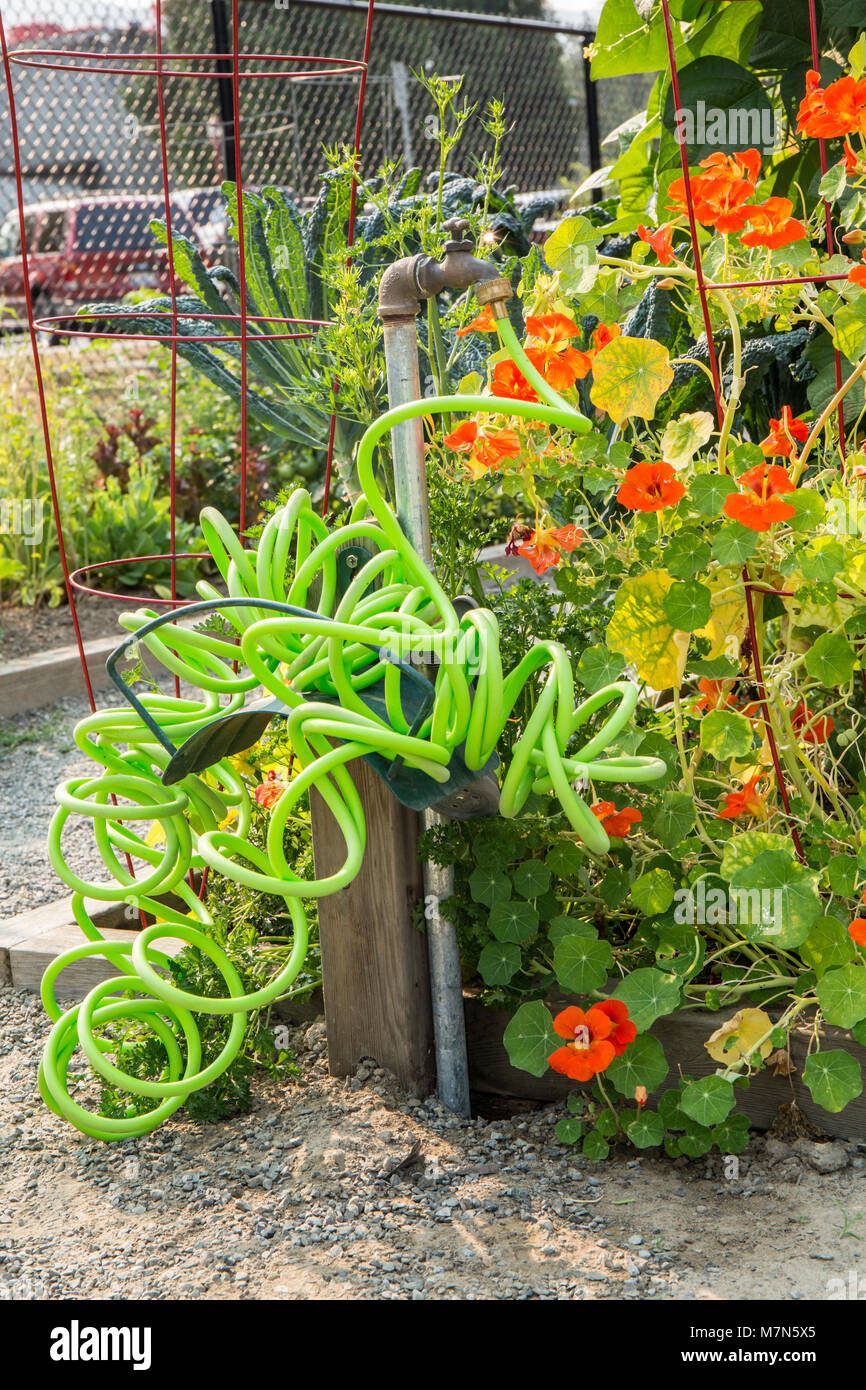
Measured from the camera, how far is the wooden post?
5.26ft

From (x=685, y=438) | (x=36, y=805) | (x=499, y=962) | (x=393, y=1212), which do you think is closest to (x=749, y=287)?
(x=685, y=438)

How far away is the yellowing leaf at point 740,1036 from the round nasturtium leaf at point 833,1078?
0.07 metres

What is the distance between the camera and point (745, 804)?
1567 mm

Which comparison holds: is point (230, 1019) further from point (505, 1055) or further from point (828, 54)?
point (828, 54)

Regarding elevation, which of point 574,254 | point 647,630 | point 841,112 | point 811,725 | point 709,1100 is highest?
point 841,112

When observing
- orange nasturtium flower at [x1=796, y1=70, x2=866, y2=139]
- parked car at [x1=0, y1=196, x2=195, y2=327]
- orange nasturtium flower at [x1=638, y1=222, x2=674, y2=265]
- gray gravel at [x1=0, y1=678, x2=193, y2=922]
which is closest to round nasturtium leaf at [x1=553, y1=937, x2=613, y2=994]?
orange nasturtium flower at [x1=638, y1=222, x2=674, y2=265]

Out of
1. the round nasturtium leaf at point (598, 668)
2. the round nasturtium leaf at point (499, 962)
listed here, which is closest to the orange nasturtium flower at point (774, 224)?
the round nasturtium leaf at point (598, 668)

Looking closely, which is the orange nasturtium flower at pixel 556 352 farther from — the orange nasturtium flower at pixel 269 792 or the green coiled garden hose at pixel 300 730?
the orange nasturtium flower at pixel 269 792

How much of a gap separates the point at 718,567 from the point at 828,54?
1.01 m

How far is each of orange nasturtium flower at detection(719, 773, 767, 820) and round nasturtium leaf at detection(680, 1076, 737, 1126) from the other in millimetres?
330

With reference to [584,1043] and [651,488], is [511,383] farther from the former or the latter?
[584,1043]

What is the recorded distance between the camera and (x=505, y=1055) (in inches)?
67.1

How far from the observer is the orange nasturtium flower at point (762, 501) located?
53.6 inches

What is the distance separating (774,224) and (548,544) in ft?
1.50
